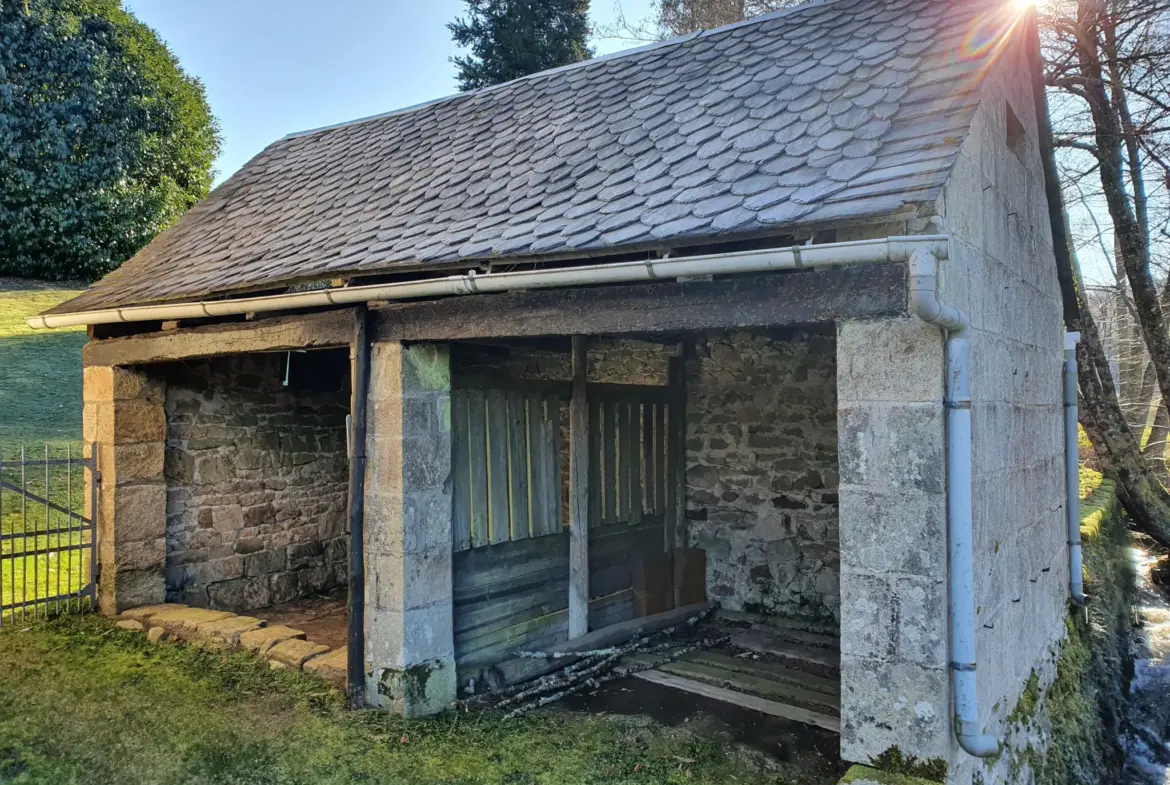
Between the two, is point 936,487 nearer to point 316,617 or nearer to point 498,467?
point 498,467

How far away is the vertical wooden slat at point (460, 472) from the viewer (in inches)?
210

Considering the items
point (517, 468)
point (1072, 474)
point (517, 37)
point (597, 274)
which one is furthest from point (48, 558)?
point (517, 37)

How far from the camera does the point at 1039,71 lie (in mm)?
6352

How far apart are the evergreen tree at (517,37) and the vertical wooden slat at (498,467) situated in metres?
13.4

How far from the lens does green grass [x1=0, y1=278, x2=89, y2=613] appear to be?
23.8 ft

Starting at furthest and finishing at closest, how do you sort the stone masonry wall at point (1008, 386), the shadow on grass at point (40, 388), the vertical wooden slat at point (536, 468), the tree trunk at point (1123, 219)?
1. the tree trunk at point (1123, 219)
2. the shadow on grass at point (40, 388)
3. the vertical wooden slat at point (536, 468)
4. the stone masonry wall at point (1008, 386)

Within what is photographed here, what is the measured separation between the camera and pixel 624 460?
691 cm

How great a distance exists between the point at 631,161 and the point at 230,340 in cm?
333

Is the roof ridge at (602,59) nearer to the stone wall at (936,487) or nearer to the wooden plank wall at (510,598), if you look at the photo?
the stone wall at (936,487)

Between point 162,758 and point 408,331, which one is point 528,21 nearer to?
point 408,331

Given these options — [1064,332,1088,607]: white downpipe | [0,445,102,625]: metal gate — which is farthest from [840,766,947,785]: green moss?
[0,445,102,625]: metal gate

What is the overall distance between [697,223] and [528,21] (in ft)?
51.3

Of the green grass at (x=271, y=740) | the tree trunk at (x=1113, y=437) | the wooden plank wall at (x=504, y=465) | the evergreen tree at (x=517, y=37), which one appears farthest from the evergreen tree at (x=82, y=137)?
the tree trunk at (x=1113, y=437)

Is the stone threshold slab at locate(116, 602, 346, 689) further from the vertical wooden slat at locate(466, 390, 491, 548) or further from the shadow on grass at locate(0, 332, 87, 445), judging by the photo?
the shadow on grass at locate(0, 332, 87, 445)
